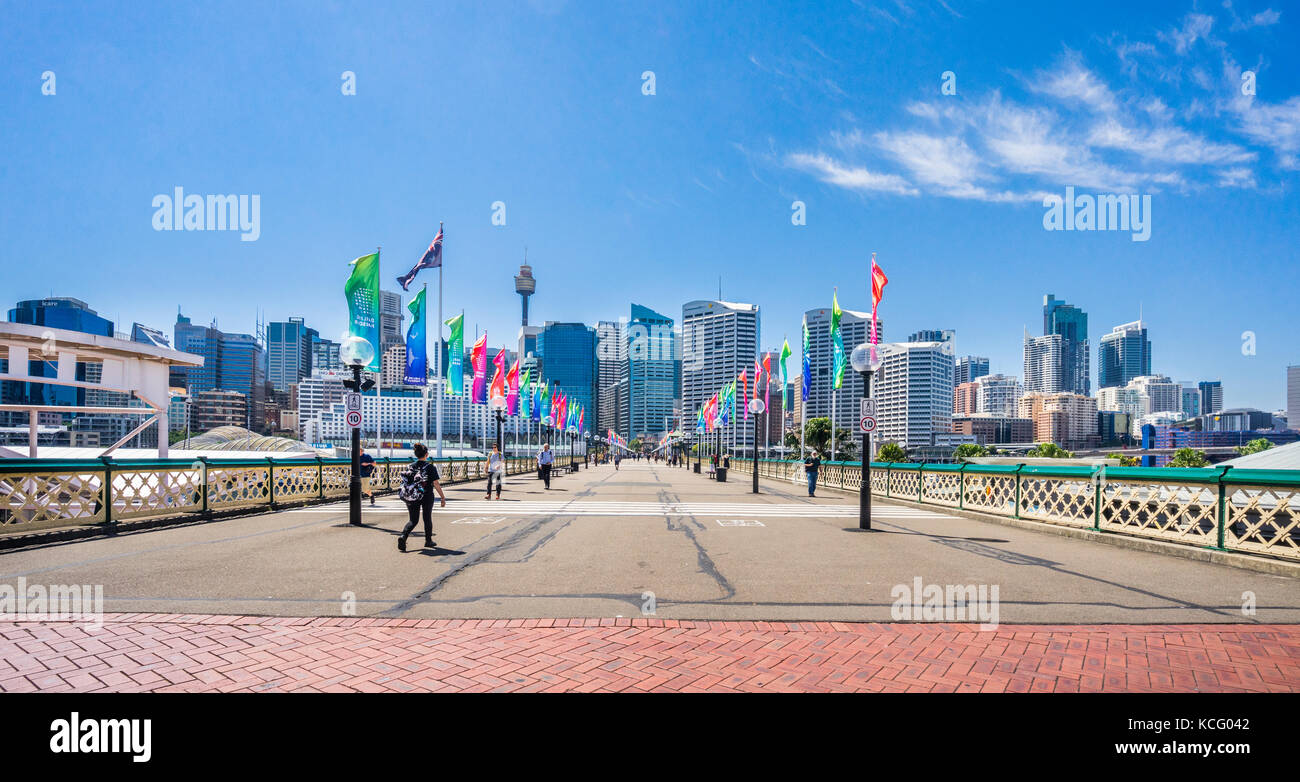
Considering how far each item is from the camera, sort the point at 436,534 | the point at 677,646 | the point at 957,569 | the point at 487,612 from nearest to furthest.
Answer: the point at 677,646 < the point at 487,612 < the point at 957,569 < the point at 436,534

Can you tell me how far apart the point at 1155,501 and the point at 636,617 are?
34.4ft

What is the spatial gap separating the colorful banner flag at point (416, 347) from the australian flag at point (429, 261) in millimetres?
795

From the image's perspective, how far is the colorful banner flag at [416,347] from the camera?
26.0 meters

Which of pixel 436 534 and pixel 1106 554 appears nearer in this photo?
pixel 1106 554

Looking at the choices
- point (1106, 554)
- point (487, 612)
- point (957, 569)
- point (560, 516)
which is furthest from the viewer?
point (560, 516)

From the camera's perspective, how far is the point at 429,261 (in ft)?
91.2

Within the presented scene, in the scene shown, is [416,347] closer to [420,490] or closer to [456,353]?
[456,353]

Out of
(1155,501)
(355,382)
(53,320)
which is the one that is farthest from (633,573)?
(53,320)

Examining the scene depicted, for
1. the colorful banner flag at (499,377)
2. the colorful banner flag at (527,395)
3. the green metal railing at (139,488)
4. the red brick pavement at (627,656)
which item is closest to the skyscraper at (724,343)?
the colorful banner flag at (527,395)

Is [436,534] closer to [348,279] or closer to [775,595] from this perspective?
[775,595]

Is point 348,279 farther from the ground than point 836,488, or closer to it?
farther from the ground

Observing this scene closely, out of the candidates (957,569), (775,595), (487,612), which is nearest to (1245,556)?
(957,569)

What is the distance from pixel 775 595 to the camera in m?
7.26
